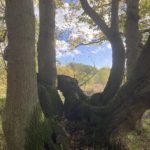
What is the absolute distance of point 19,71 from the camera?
7.60m

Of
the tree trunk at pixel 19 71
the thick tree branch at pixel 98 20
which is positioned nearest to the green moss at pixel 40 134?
the tree trunk at pixel 19 71

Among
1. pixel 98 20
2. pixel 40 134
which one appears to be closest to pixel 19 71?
pixel 40 134

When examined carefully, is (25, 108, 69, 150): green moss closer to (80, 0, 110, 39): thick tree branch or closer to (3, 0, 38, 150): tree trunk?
(3, 0, 38, 150): tree trunk

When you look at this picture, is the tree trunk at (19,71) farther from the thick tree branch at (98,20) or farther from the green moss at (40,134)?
the thick tree branch at (98,20)

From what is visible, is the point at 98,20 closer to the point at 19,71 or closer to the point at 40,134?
the point at 19,71

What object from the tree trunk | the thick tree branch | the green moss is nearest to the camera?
the tree trunk

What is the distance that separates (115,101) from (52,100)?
2025 millimetres

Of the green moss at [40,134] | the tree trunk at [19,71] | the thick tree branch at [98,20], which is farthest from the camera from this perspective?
the thick tree branch at [98,20]

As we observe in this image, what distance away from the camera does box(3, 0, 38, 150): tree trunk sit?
764 centimetres

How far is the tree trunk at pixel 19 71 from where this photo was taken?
7.64 m

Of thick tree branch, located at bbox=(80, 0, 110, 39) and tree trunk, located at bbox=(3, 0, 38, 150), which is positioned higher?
thick tree branch, located at bbox=(80, 0, 110, 39)

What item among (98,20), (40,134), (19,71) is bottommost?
(40,134)

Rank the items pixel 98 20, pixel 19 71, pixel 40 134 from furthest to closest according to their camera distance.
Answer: pixel 98 20
pixel 40 134
pixel 19 71

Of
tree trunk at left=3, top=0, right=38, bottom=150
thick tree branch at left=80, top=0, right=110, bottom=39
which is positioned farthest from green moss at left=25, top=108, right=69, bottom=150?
thick tree branch at left=80, top=0, right=110, bottom=39
